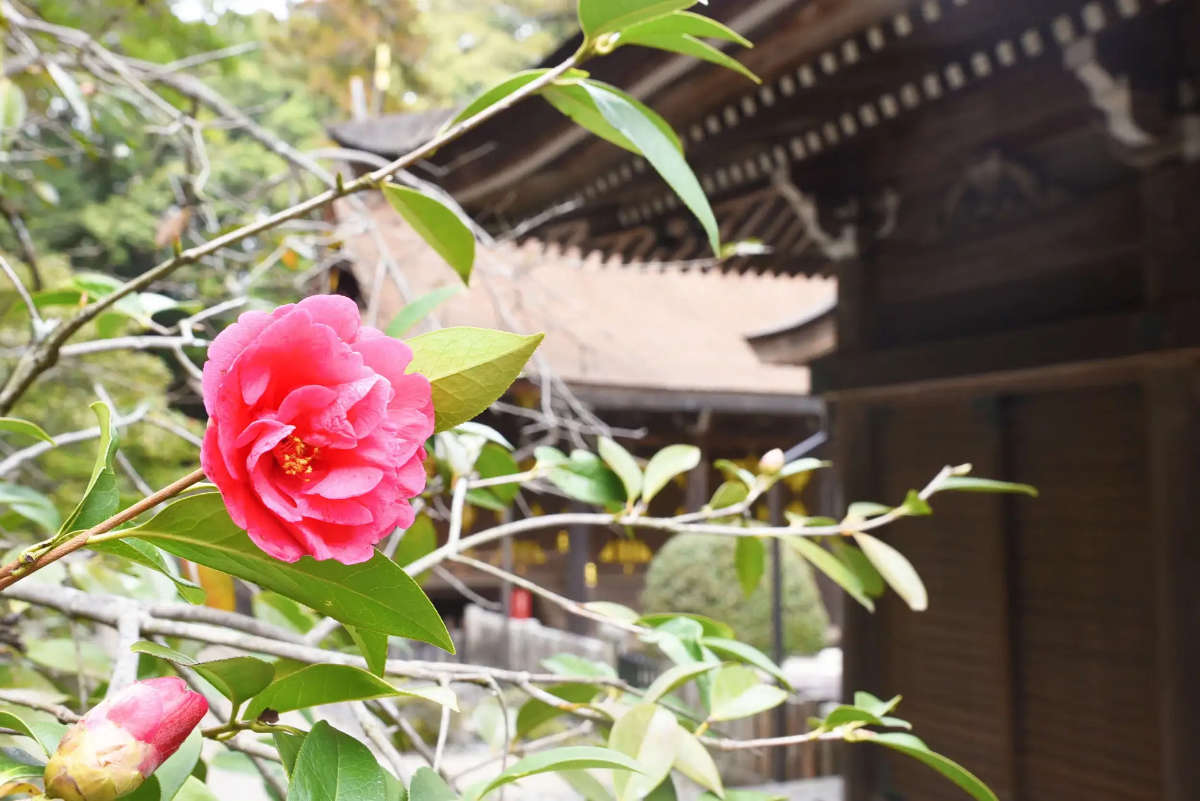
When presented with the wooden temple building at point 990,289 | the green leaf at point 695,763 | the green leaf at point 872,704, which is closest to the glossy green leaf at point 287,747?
the green leaf at point 695,763

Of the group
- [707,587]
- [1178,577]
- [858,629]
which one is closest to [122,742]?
[1178,577]

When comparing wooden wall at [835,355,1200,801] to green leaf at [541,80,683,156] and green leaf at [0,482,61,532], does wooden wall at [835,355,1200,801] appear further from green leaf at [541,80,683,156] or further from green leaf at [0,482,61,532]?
green leaf at [0,482,61,532]

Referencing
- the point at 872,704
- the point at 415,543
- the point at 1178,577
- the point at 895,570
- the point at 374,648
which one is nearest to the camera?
the point at 374,648

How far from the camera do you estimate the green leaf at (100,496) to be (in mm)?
325

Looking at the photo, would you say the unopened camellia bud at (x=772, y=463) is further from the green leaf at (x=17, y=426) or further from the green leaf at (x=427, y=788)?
the green leaf at (x=17, y=426)

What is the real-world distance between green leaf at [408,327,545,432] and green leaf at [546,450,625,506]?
43 cm

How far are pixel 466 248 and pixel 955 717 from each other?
2421 mm

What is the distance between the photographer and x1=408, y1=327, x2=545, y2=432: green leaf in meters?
0.33

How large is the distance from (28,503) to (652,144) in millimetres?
→ 579

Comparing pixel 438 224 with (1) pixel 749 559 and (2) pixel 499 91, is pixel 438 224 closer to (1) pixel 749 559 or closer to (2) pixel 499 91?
(2) pixel 499 91

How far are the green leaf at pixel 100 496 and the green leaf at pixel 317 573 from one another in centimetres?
2

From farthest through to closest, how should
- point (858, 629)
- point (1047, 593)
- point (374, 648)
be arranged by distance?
point (858, 629) < point (1047, 593) < point (374, 648)

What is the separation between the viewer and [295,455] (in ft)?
0.93

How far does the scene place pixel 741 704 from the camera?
0.61 m
